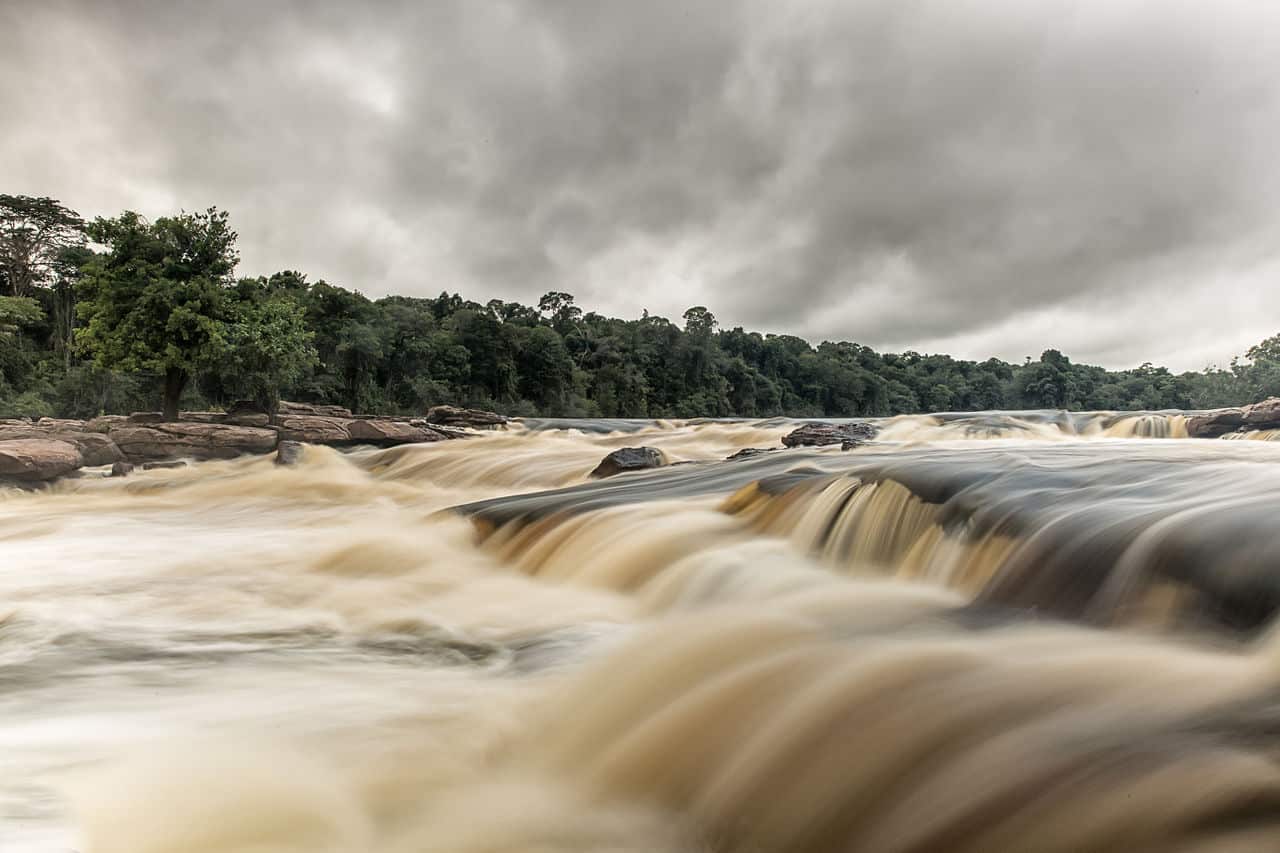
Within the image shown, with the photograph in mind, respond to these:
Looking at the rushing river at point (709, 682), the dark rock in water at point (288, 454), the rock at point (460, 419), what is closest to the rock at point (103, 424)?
the dark rock in water at point (288, 454)

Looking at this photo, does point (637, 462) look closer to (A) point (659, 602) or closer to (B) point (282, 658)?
(A) point (659, 602)

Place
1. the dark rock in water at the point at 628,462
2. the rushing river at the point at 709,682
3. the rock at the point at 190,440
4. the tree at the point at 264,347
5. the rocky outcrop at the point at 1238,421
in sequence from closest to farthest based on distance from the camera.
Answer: the rushing river at the point at 709,682
the dark rock in water at the point at 628,462
the rocky outcrop at the point at 1238,421
the rock at the point at 190,440
the tree at the point at 264,347

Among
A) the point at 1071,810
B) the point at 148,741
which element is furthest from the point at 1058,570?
the point at 148,741

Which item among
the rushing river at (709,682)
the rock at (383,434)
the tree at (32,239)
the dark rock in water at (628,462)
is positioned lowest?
the rushing river at (709,682)

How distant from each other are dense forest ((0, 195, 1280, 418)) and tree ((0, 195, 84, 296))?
0.10 metres

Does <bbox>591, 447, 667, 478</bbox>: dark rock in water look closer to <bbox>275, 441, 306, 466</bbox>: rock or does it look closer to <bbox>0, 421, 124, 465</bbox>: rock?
<bbox>275, 441, 306, 466</bbox>: rock

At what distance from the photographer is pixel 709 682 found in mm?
2406

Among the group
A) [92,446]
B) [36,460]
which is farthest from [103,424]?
[36,460]

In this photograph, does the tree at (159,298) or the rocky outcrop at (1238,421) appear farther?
the tree at (159,298)

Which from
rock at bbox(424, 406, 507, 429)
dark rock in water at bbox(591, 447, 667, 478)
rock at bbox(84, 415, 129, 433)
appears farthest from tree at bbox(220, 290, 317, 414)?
dark rock in water at bbox(591, 447, 667, 478)

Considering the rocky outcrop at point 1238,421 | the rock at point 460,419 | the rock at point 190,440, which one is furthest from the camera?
the rock at point 460,419

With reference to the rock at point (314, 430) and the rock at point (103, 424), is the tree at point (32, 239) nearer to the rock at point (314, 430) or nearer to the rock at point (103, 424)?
the rock at point (103, 424)

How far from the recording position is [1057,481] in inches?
183

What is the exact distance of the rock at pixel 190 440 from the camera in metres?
15.2
